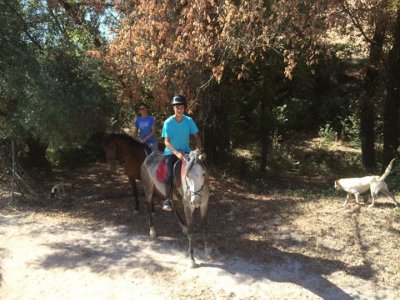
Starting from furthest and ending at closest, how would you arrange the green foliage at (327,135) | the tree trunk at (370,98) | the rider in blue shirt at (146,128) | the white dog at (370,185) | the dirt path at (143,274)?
1. the green foliage at (327,135)
2. the tree trunk at (370,98)
3. the rider in blue shirt at (146,128)
4. the white dog at (370,185)
5. the dirt path at (143,274)

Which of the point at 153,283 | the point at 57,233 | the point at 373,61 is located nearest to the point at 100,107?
A: the point at 57,233

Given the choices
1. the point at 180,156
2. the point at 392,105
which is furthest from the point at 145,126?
the point at 392,105

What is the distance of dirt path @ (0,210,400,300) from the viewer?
549 cm

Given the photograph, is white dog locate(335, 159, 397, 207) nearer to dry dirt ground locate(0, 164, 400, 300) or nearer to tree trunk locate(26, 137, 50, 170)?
dry dirt ground locate(0, 164, 400, 300)

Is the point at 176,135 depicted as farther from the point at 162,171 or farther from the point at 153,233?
the point at 153,233

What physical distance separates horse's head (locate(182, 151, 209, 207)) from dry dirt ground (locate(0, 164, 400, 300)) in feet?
3.66

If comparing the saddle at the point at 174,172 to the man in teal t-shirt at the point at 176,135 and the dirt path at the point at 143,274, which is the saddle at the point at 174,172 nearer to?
the man in teal t-shirt at the point at 176,135

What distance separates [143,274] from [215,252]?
1189 mm

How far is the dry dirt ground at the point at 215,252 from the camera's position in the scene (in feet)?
18.4

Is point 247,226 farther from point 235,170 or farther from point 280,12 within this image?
point 235,170

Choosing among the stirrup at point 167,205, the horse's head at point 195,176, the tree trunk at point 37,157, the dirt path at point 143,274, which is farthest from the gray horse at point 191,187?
the tree trunk at point 37,157

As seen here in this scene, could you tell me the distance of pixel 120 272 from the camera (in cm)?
611

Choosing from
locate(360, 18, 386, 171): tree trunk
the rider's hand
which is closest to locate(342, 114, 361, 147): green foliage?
locate(360, 18, 386, 171): tree trunk

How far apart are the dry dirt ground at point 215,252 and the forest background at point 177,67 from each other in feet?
7.54
